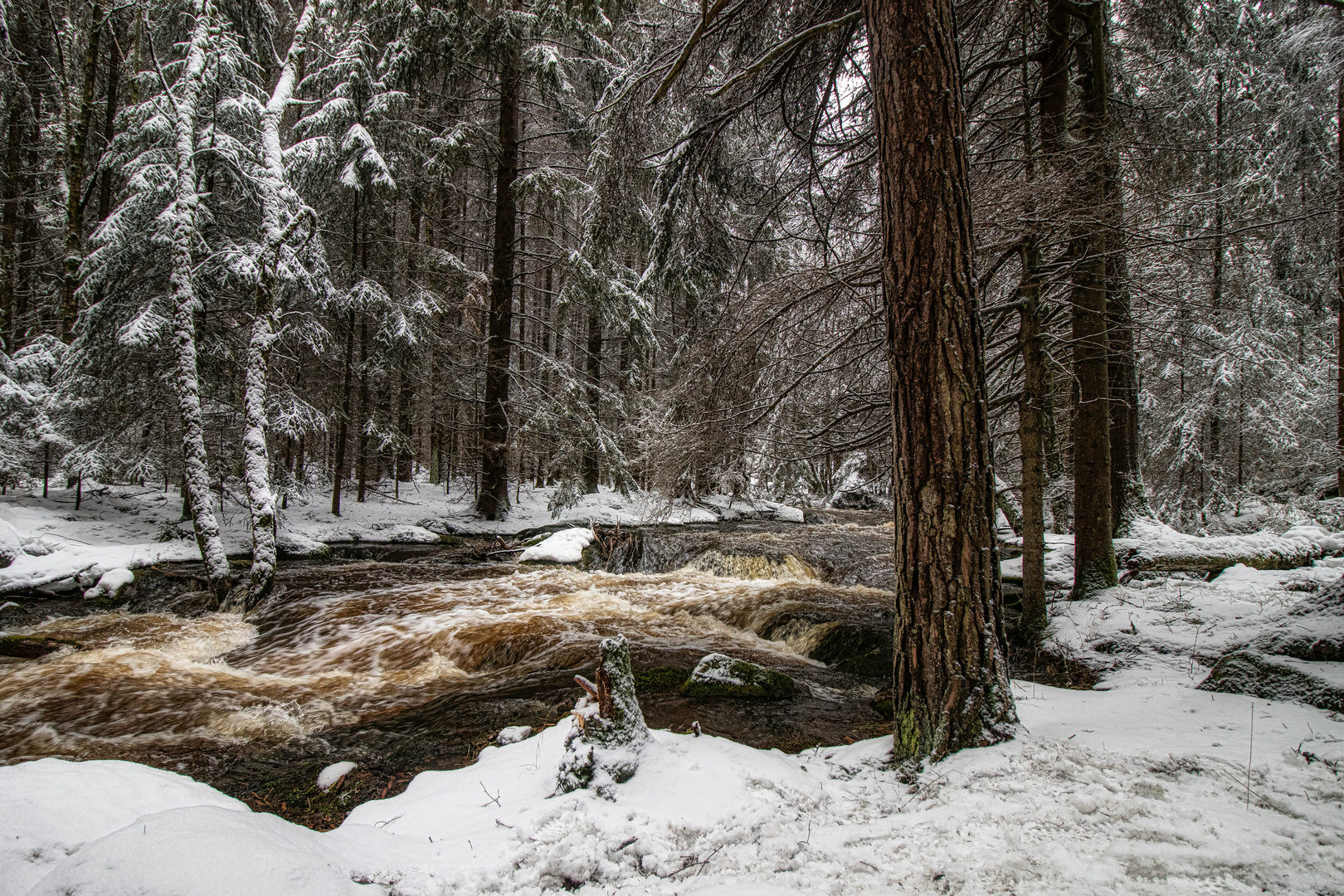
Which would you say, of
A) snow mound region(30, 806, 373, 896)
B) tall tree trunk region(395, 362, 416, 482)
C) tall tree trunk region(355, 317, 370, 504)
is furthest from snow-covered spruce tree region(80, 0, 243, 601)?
snow mound region(30, 806, 373, 896)

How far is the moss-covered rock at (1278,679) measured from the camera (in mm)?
2885

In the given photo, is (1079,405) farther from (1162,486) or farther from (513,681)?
(1162,486)

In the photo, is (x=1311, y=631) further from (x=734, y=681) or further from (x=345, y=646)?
(x=345, y=646)

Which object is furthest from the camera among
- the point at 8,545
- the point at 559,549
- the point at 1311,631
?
the point at 559,549

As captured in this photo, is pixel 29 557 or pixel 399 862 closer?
pixel 399 862

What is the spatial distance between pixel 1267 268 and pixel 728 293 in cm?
1556

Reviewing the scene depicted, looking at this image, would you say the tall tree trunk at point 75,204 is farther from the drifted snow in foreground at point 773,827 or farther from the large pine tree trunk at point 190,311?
the drifted snow in foreground at point 773,827

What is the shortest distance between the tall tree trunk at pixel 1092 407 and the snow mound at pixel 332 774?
6.58 meters

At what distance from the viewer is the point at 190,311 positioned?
24.9ft

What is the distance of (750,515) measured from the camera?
59.6 ft

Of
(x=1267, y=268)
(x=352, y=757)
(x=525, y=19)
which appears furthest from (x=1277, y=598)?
(x=525, y=19)

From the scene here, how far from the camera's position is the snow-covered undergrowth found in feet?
26.8

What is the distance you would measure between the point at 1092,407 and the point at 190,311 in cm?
1126

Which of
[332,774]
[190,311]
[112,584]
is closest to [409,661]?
[332,774]
